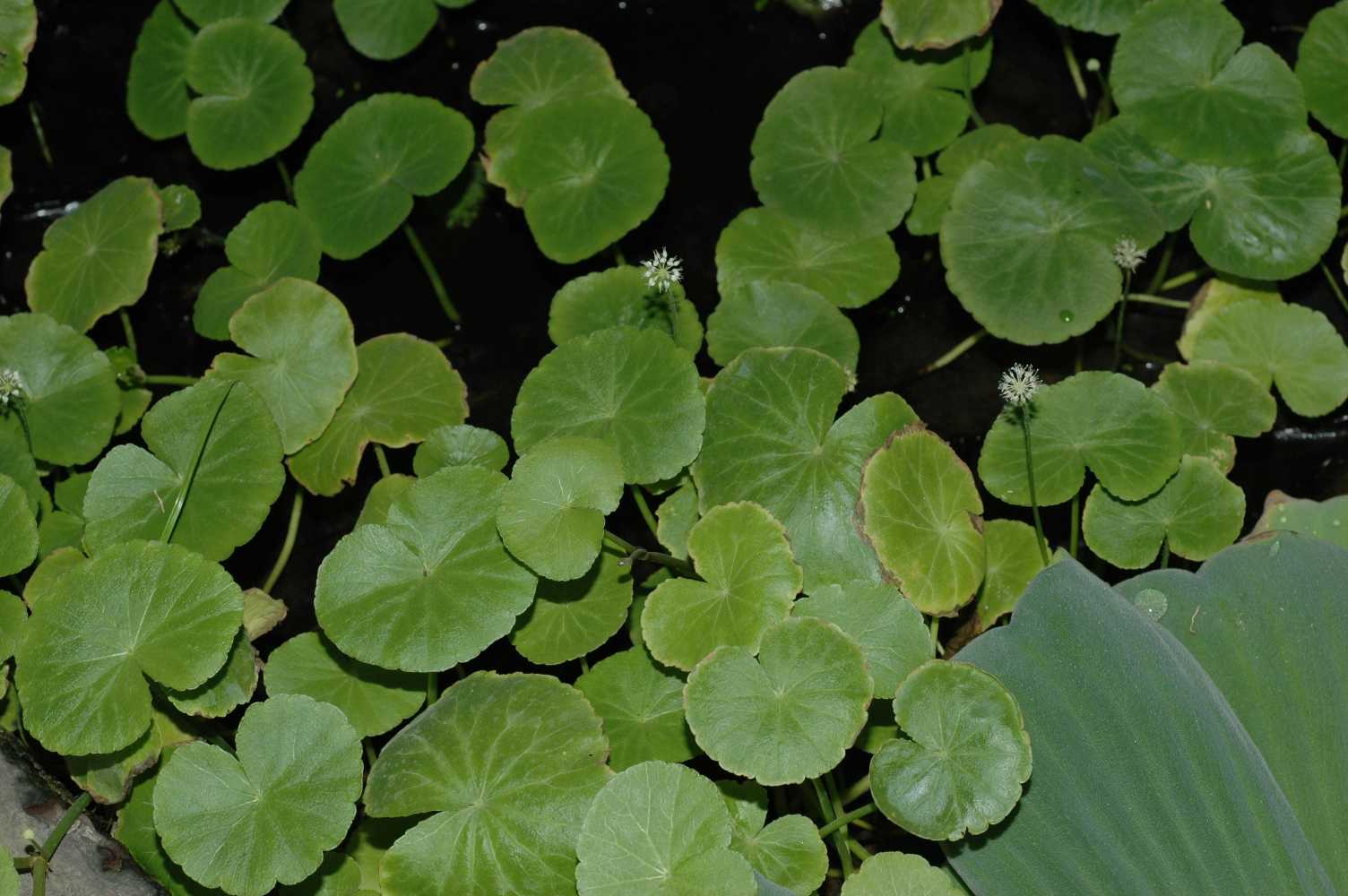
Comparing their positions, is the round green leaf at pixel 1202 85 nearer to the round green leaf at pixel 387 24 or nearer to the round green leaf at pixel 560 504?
the round green leaf at pixel 560 504

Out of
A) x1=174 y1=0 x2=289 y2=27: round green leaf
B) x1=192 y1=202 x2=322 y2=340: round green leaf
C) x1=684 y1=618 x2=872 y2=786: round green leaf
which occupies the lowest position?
x1=684 y1=618 x2=872 y2=786: round green leaf

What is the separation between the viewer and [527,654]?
229 cm

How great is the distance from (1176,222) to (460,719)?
6.19 ft

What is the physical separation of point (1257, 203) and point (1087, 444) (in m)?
0.73

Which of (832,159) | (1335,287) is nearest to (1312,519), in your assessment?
(1335,287)

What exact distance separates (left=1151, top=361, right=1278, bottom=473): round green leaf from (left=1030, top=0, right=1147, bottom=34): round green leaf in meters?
0.89

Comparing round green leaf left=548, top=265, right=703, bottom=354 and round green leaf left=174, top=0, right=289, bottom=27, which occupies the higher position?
round green leaf left=174, top=0, right=289, bottom=27

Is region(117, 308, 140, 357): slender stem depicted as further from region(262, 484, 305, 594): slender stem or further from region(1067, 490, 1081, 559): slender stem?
region(1067, 490, 1081, 559): slender stem

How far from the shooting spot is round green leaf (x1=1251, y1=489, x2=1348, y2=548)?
7.54ft

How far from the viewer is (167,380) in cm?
269

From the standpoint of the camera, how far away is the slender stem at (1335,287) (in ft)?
8.78

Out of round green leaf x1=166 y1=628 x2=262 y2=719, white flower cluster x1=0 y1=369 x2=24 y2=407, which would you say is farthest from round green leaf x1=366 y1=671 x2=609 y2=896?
white flower cluster x1=0 y1=369 x2=24 y2=407

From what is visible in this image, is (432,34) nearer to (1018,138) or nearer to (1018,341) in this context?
(1018,138)

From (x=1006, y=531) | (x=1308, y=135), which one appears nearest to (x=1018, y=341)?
(x=1006, y=531)
